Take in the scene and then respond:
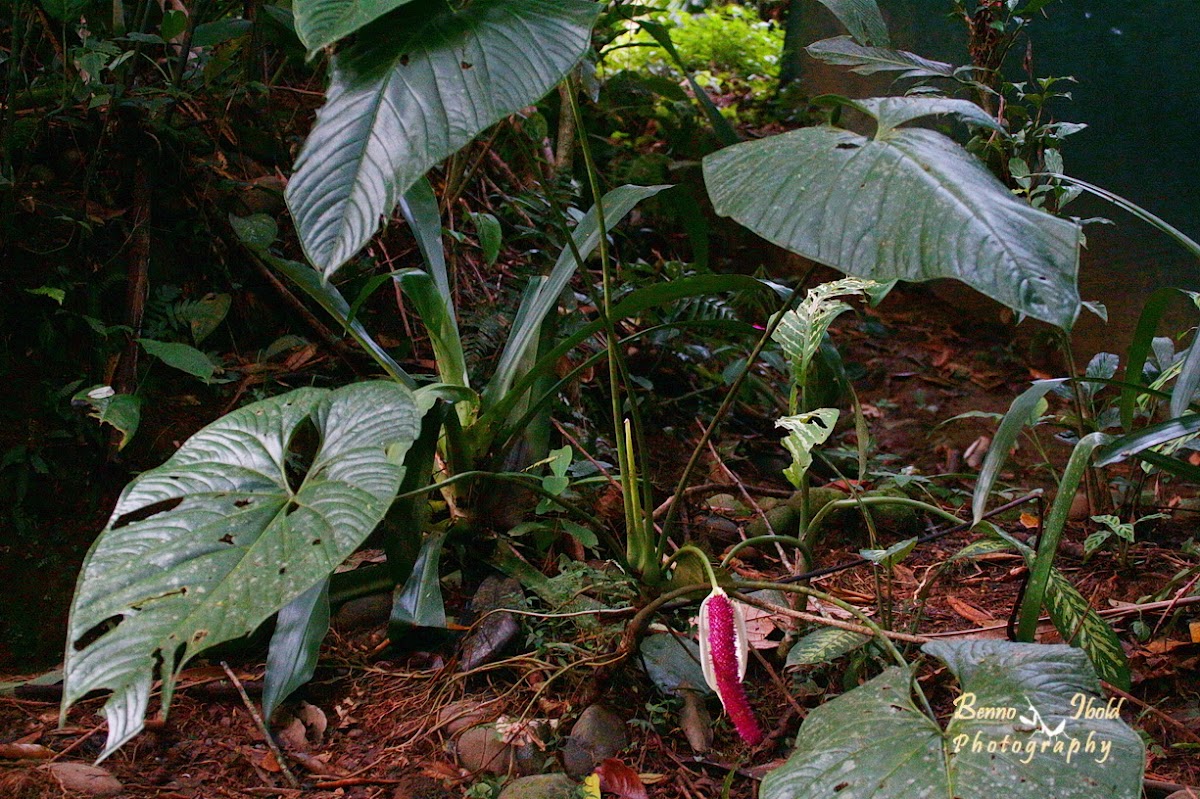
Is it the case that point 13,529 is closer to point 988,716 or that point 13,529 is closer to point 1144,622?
point 988,716

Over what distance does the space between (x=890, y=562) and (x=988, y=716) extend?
0.43 meters

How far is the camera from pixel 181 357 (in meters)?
1.73

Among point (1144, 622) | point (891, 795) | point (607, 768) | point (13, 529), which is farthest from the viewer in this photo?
point (13, 529)

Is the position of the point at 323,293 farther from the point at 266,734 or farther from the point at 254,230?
the point at 266,734

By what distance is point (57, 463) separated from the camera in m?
1.72

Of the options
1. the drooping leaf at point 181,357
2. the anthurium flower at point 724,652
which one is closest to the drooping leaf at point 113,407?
the drooping leaf at point 181,357

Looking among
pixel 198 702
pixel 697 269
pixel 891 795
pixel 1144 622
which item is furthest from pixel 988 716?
pixel 697 269

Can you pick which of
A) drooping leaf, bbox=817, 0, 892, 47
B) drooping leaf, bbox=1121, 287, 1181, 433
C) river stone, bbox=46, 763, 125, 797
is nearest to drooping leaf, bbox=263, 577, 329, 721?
river stone, bbox=46, 763, 125, 797

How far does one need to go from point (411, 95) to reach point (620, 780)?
95 centimetres

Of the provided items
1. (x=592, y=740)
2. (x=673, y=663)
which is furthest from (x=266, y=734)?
(x=673, y=663)

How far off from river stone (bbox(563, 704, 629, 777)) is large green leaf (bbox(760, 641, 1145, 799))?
1.40 ft


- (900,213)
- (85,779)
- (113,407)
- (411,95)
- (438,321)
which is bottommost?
(85,779)

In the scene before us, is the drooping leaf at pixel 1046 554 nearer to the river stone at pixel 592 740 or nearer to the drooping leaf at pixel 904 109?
the drooping leaf at pixel 904 109

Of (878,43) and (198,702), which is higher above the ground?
(878,43)
